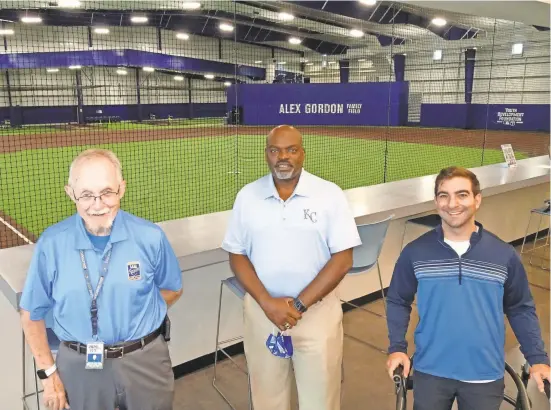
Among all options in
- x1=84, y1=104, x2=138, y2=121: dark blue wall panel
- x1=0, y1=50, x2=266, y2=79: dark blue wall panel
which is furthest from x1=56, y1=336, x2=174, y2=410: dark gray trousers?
x1=84, y1=104, x2=138, y2=121: dark blue wall panel

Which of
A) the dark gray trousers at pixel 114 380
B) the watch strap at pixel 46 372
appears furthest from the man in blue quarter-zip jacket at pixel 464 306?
the watch strap at pixel 46 372

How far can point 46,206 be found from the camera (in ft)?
22.4

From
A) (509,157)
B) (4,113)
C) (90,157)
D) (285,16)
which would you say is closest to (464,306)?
(90,157)

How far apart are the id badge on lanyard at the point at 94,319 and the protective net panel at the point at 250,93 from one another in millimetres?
5027

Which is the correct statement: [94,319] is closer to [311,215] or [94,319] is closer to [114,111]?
[311,215]

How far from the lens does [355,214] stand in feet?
10.7

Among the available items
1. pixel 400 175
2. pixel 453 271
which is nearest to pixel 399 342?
pixel 453 271

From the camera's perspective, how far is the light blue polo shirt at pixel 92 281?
1.58 m

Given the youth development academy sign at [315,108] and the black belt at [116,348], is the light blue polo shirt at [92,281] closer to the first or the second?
the black belt at [116,348]

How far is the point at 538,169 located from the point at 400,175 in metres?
3.62

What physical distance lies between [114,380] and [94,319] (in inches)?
9.2

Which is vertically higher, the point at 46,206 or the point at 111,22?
the point at 111,22

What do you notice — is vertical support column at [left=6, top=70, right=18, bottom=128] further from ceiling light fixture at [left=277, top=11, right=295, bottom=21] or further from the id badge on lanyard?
the id badge on lanyard

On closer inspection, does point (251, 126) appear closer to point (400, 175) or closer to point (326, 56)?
point (326, 56)
